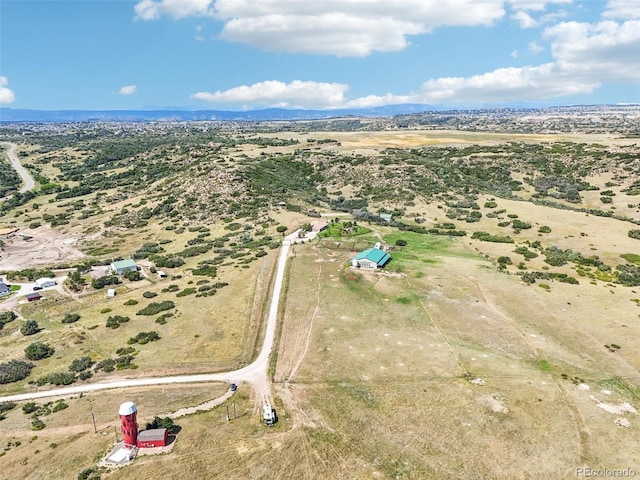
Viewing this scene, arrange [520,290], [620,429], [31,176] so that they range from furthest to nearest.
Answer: [31,176], [520,290], [620,429]

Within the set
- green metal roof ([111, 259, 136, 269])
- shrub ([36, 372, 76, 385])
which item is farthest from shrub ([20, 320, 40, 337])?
green metal roof ([111, 259, 136, 269])

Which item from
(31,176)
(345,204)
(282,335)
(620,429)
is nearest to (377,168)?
(345,204)

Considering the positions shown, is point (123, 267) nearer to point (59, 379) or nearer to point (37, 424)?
point (59, 379)

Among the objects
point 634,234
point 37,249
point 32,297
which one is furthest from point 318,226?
point 37,249

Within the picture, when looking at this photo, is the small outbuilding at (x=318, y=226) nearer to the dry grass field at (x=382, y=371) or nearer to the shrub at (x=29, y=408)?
the dry grass field at (x=382, y=371)

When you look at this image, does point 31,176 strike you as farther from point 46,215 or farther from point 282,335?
point 282,335

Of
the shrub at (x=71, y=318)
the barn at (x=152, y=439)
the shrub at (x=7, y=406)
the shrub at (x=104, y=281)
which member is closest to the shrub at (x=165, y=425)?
the barn at (x=152, y=439)

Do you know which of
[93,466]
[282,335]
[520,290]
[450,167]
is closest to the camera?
[93,466]
